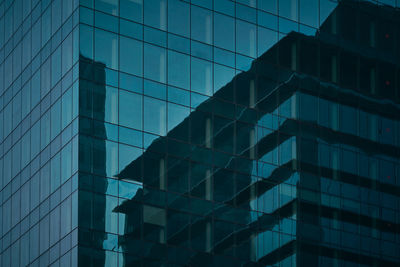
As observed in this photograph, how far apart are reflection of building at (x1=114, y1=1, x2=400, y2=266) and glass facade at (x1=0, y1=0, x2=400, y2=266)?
0.11m

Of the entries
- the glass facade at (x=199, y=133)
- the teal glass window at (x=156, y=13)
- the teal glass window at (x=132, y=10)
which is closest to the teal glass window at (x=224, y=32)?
the glass facade at (x=199, y=133)

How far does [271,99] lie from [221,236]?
10.5m

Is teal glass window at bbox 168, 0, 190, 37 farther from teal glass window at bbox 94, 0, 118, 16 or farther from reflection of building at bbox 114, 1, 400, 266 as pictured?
reflection of building at bbox 114, 1, 400, 266

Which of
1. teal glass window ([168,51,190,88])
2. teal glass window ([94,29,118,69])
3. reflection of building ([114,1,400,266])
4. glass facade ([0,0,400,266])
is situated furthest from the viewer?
teal glass window ([168,51,190,88])

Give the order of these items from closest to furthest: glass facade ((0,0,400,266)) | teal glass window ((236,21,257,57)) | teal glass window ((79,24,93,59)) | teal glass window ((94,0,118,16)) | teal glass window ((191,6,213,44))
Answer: glass facade ((0,0,400,266)) → teal glass window ((79,24,93,59)) → teal glass window ((94,0,118,16)) → teal glass window ((191,6,213,44)) → teal glass window ((236,21,257,57))

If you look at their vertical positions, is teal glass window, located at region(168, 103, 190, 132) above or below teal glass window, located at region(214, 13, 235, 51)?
below

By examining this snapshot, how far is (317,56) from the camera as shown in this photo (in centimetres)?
7338

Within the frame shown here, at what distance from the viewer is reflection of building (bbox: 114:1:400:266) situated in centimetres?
6362

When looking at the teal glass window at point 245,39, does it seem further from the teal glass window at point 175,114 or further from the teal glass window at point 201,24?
the teal glass window at point 175,114

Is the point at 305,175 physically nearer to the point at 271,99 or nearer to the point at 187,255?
the point at 271,99

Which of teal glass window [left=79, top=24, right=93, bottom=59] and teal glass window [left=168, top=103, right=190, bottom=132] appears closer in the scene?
teal glass window [left=79, top=24, right=93, bottom=59]

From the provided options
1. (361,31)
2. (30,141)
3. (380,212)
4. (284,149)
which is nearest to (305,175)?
(284,149)

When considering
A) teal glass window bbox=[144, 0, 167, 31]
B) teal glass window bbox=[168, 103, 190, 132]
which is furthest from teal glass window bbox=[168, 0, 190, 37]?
teal glass window bbox=[168, 103, 190, 132]

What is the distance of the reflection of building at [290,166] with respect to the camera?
63.6 m
